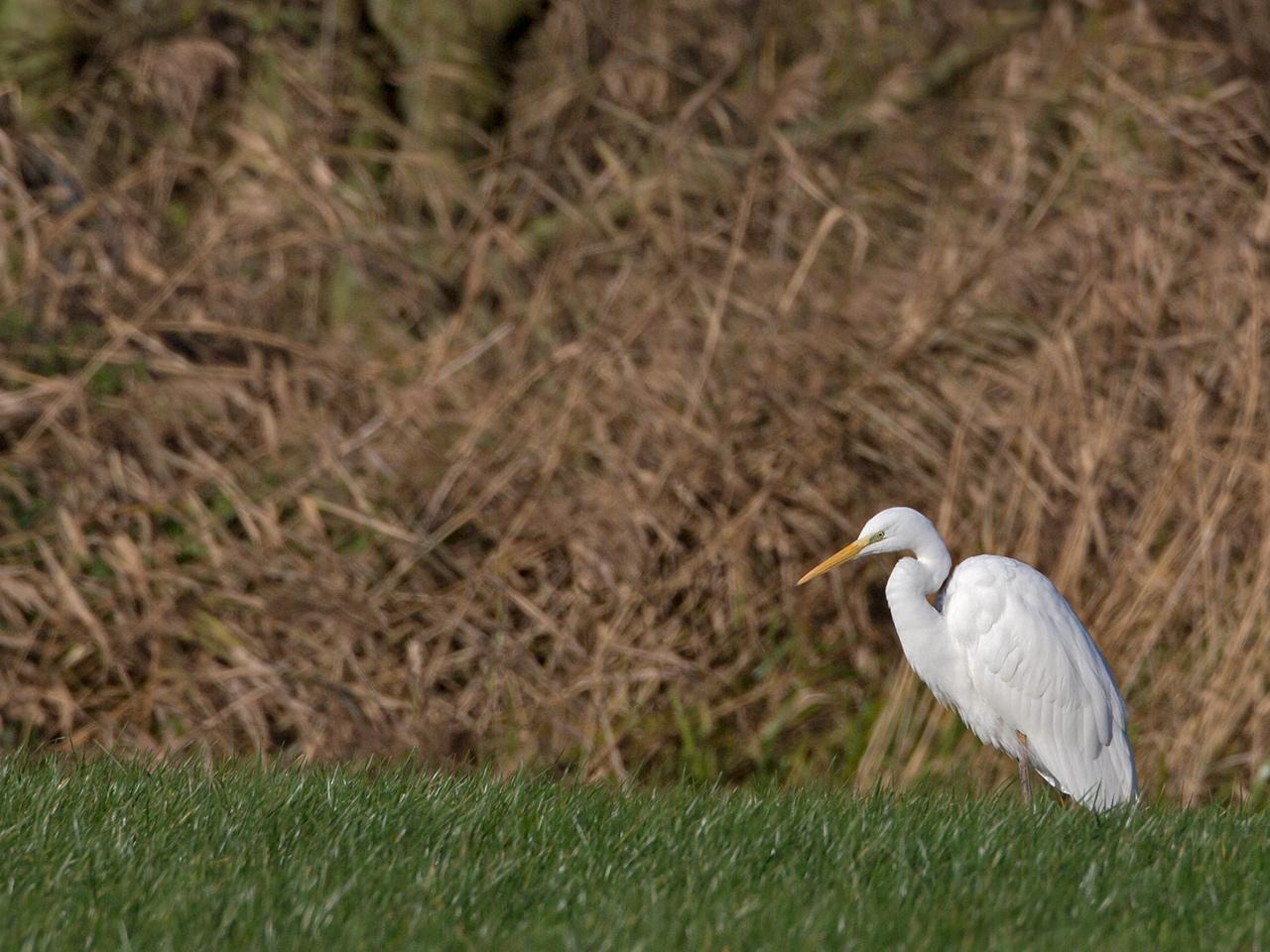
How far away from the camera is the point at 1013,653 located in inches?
195

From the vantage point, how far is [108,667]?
6.63 meters

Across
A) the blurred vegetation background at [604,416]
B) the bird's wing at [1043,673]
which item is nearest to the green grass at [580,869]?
the bird's wing at [1043,673]

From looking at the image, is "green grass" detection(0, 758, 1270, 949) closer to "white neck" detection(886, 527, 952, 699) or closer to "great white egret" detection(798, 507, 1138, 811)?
"great white egret" detection(798, 507, 1138, 811)

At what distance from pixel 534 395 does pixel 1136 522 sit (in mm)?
2549

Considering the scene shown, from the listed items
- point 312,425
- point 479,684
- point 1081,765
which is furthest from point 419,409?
point 1081,765

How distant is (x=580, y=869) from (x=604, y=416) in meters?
3.71

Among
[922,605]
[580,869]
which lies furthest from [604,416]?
[580,869]

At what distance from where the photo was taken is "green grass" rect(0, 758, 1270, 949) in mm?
3080

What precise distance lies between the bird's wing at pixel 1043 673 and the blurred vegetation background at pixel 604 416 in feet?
4.39

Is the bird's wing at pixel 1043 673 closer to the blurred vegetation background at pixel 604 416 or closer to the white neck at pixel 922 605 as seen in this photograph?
the white neck at pixel 922 605

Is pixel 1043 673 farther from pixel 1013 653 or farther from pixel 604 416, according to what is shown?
pixel 604 416

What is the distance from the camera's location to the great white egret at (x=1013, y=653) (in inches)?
194

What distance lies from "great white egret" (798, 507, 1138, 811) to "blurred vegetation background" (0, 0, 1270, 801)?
1.33 meters

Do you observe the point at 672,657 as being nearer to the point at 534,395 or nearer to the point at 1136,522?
the point at 534,395
